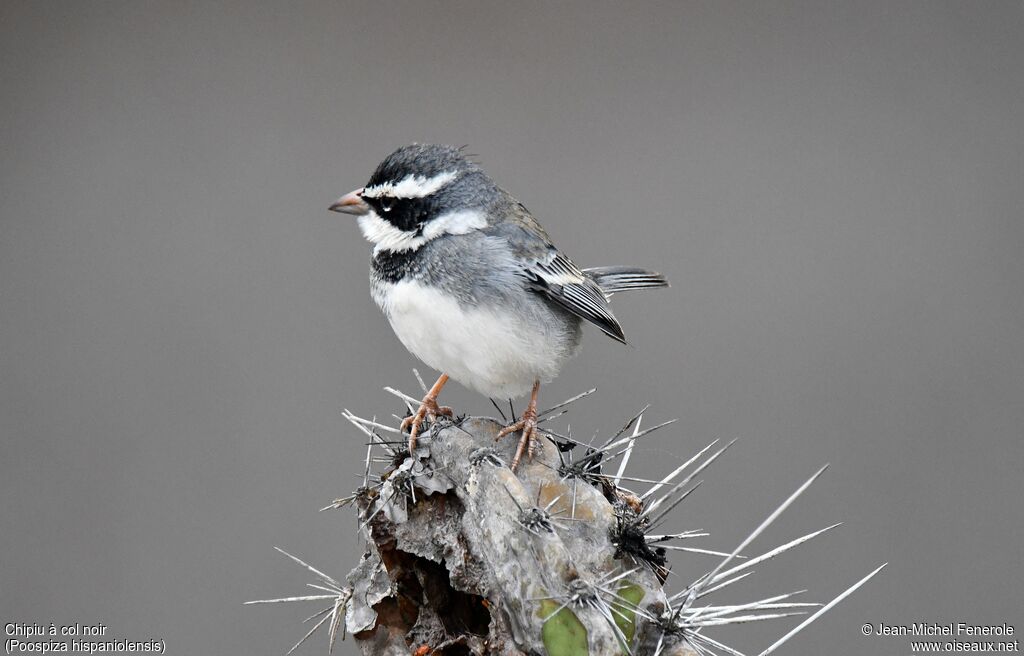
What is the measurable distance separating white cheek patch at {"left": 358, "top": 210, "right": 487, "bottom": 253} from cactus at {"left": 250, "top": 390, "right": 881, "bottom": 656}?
0.63 meters

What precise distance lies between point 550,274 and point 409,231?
427 millimetres

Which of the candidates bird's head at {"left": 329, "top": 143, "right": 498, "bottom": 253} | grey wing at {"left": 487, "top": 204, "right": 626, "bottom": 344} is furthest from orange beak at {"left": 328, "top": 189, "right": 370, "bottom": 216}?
grey wing at {"left": 487, "top": 204, "right": 626, "bottom": 344}

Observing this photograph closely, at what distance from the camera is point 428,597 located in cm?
202

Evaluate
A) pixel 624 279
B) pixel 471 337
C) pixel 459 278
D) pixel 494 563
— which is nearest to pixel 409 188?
pixel 459 278

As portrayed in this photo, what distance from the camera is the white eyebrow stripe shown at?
2.48m

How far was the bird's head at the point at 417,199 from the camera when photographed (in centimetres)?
248

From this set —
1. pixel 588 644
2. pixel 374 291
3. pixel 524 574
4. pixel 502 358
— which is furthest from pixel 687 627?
pixel 374 291

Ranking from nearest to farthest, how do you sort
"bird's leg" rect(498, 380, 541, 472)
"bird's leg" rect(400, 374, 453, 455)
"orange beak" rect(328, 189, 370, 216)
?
1. "bird's leg" rect(498, 380, 541, 472)
2. "bird's leg" rect(400, 374, 453, 455)
3. "orange beak" rect(328, 189, 370, 216)

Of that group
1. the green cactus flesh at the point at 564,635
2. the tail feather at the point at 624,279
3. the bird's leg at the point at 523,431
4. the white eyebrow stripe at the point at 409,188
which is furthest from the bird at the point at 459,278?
the green cactus flesh at the point at 564,635

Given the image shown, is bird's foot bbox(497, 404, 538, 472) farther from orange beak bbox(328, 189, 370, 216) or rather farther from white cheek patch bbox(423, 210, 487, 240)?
orange beak bbox(328, 189, 370, 216)

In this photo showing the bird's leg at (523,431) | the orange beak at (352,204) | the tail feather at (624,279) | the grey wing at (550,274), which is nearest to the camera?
the bird's leg at (523,431)

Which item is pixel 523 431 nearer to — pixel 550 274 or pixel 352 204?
pixel 550 274

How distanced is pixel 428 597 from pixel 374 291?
97 centimetres

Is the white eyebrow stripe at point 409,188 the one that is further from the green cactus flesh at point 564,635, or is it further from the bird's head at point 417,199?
the green cactus flesh at point 564,635
